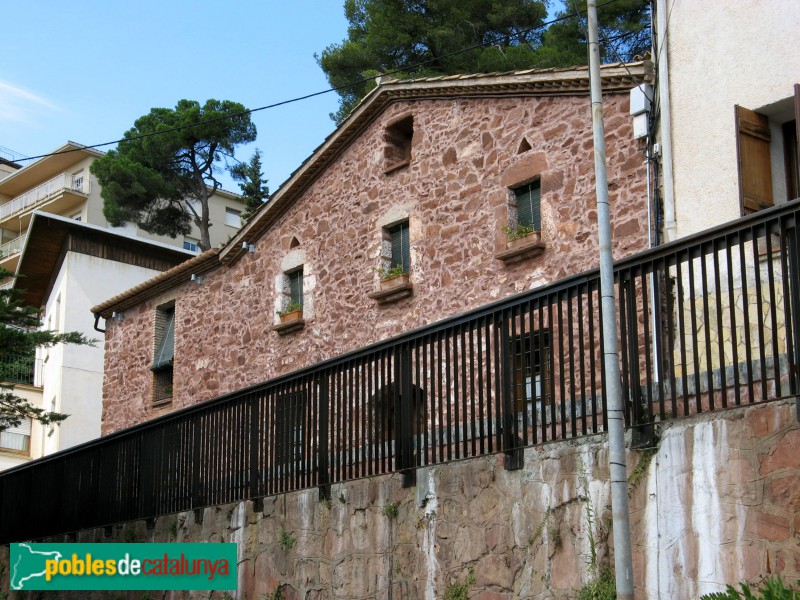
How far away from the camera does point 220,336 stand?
79.2ft

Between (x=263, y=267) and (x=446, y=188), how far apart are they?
541 centimetres

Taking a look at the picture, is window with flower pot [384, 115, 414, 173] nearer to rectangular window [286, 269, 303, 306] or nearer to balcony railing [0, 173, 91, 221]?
rectangular window [286, 269, 303, 306]

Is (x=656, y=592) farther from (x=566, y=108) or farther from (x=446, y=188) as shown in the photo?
(x=446, y=188)

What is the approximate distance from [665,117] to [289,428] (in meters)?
5.69

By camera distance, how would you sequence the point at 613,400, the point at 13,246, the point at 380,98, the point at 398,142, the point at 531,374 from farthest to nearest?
1. the point at 13,246
2. the point at 398,142
3. the point at 380,98
4. the point at 531,374
5. the point at 613,400

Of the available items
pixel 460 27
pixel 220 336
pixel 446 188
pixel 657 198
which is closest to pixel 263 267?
pixel 220 336

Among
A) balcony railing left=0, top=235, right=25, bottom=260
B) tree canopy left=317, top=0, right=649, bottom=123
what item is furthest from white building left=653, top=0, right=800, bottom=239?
balcony railing left=0, top=235, right=25, bottom=260

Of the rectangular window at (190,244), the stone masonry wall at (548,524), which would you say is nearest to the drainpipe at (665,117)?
the stone masonry wall at (548,524)

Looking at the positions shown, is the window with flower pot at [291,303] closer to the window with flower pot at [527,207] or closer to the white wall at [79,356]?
the window with flower pot at [527,207]

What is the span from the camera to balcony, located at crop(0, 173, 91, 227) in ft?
173

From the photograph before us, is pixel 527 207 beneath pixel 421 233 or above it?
beneath

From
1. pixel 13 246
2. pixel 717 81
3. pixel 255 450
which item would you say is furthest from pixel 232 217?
pixel 717 81

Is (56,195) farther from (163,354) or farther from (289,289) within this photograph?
(289,289)

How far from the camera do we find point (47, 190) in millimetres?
55281
